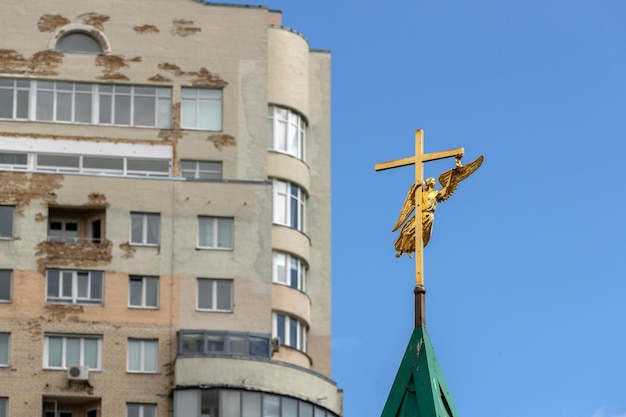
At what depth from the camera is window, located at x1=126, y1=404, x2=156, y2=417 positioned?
86.2 meters

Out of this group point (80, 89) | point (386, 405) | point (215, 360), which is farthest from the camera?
point (80, 89)

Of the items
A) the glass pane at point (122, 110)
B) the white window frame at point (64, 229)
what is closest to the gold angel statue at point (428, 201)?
the white window frame at point (64, 229)

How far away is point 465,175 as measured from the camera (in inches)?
1816

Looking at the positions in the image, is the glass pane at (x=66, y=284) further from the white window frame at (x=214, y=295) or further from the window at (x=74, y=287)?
the white window frame at (x=214, y=295)

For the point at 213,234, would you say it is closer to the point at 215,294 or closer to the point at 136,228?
the point at 215,294

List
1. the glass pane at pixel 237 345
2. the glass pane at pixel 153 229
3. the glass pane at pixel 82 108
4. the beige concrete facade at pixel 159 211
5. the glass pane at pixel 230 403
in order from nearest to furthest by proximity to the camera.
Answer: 1. the glass pane at pixel 230 403
2. the beige concrete facade at pixel 159 211
3. the glass pane at pixel 237 345
4. the glass pane at pixel 153 229
5. the glass pane at pixel 82 108

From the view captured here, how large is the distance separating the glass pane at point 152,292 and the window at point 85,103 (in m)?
6.88

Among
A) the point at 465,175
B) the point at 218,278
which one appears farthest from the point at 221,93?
the point at 465,175

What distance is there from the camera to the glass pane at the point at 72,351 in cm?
8638

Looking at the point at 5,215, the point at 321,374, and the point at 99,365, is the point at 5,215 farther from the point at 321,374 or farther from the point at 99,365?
the point at 321,374

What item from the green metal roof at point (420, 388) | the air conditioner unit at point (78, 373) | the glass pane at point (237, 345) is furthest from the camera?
the glass pane at point (237, 345)

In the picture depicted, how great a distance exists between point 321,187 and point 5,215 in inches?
563

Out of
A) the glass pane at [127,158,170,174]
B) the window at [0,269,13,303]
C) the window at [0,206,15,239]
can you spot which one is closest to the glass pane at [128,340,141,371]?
the window at [0,269,13,303]

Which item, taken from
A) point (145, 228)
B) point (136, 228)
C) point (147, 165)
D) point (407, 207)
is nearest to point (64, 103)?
point (147, 165)
